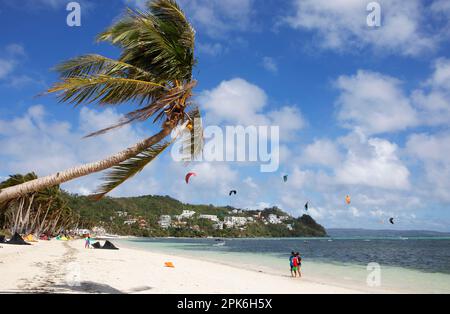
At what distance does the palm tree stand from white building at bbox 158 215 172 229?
18154 cm

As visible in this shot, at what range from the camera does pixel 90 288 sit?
10.7m

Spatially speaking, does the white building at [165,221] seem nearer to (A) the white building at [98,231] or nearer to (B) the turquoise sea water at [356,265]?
(A) the white building at [98,231]

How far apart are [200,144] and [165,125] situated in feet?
5.30

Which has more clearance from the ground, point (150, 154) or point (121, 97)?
point (121, 97)

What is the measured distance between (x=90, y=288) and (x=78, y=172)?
5899mm

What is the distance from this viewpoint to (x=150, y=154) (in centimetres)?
729

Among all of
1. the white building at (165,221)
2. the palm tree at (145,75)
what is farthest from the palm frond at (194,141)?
the white building at (165,221)

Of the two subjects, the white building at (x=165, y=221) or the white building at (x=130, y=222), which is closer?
the white building at (x=130, y=222)

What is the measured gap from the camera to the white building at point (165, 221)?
184788 mm

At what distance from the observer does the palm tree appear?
6.60 metres

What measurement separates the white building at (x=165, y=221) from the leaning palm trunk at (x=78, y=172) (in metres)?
182

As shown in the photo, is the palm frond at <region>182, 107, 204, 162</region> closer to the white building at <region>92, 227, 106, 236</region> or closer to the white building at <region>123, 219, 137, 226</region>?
the white building at <region>92, 227, 106, 236</region>
